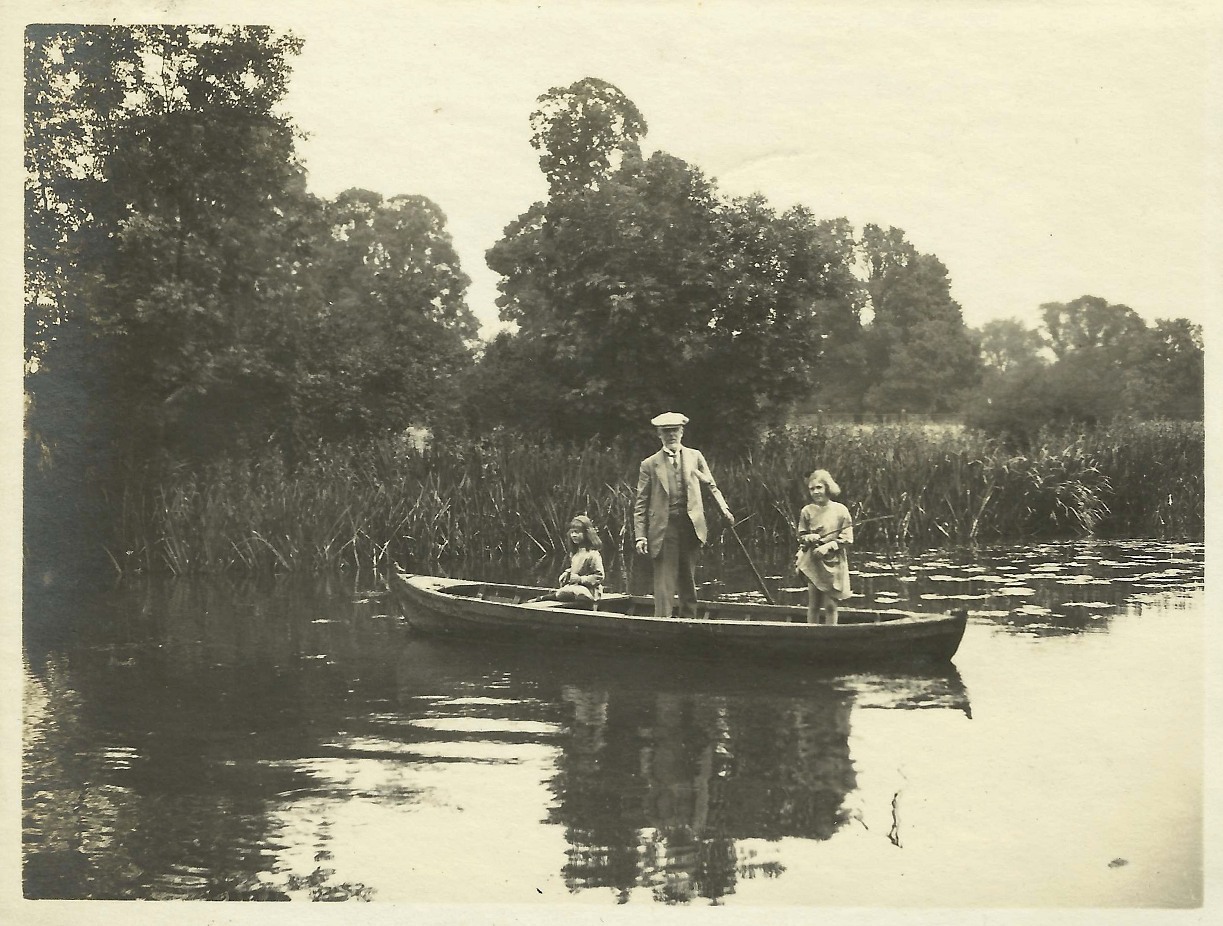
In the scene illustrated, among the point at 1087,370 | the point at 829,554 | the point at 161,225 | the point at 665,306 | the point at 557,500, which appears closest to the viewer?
the point at 829,554

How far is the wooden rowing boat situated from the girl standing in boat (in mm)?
298

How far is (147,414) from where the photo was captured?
1141 centimetres

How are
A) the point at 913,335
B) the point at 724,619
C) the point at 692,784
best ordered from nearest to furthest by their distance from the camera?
the point at 692,784 < the point at 724,619 < the point at 913,335

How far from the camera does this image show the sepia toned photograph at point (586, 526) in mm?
5852

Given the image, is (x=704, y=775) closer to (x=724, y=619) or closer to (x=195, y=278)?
(x=724, y=619)

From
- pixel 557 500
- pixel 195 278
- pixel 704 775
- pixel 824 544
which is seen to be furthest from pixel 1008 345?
pixel 195 278

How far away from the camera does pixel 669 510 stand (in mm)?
9234

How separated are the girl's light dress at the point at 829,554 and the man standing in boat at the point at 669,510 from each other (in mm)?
831

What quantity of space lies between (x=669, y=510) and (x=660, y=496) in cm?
13

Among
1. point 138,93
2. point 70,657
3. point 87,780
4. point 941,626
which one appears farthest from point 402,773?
point 138,93

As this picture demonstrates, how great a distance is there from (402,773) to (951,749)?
318cm

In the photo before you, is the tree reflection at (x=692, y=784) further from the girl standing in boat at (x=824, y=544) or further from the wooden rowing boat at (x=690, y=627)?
the girl standing in boat at (x=824, y=544)

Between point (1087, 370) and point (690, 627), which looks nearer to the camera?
point (690, 627)

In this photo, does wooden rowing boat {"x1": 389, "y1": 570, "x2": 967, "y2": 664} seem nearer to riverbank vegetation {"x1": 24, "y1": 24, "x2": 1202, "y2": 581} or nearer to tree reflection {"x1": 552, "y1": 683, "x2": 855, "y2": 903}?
tree reflection {"x1": 552, "y1": 683, "x2": 855, "y2": 903}
